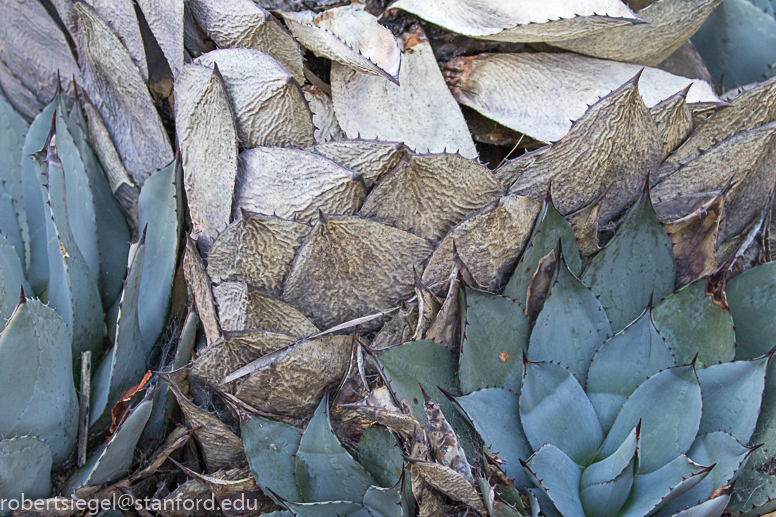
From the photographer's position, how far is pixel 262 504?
2.79 ft

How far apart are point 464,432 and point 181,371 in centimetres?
40

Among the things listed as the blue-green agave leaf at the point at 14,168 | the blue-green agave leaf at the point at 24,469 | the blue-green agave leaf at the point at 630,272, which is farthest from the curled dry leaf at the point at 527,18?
the blue-green agave leaf at the point at 24,469

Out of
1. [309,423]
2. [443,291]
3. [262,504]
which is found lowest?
[262,504]

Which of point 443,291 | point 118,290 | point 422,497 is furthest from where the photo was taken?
point 118,290

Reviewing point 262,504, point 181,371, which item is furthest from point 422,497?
point 181,371

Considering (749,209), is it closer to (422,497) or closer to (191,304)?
(422,497)

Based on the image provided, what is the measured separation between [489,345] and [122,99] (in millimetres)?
693

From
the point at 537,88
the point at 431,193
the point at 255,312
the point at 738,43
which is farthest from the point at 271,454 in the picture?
the point at 738,43

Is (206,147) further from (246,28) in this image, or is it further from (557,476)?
(557,476)

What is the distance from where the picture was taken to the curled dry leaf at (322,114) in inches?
35.0

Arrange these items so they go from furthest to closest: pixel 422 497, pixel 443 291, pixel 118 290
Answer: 1. pixel 118 290
2. pixel 443 291
3. pixel 422 497

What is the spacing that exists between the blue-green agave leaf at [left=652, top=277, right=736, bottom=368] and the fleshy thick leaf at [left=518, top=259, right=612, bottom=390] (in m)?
0.08

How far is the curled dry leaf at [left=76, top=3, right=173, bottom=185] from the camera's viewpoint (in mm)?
916

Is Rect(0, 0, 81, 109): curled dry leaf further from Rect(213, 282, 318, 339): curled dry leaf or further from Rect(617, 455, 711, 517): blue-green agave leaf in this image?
Rect(617, 455, 711, 517): blue-green agave leaf
